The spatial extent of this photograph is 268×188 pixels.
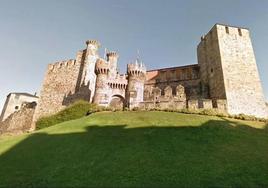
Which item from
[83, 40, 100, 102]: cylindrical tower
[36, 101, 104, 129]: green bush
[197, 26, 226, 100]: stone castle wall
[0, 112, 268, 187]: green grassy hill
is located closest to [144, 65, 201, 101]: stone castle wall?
[197, 26, 226, 100]: stone castle wall

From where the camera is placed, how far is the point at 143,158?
1272 centimetres

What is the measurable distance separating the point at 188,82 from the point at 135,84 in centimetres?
1205

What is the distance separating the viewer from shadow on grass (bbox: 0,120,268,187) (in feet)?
33.7

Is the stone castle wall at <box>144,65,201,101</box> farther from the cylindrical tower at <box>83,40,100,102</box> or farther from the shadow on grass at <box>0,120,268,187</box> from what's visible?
the shadow on grass at <box>0,120,268,187</box>

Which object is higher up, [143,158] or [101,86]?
[101,86]

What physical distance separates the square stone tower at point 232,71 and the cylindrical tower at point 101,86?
17.0m

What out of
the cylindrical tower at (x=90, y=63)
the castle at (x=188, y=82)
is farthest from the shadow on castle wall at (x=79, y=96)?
the cylindrical tower at (x=90, y=63)

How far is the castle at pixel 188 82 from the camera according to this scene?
3059cm

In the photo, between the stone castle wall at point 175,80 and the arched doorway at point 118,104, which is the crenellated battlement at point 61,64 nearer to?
the arched doorway at point 118,104

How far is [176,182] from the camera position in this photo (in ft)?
32.1

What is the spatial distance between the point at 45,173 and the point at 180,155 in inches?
326

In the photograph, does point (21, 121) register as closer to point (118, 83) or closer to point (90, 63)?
point (90, 63)

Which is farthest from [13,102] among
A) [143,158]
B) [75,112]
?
[143,158]

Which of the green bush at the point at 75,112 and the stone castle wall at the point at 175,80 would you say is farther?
the stone castle wall at the point at 175,80
